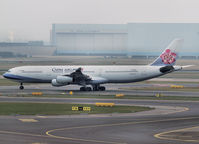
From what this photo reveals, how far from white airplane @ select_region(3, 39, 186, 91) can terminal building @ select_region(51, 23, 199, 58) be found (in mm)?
11201

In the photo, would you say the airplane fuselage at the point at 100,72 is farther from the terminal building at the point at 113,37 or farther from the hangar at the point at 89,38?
the hangar at the point at 89,38

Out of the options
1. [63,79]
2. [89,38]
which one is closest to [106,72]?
[63,79]

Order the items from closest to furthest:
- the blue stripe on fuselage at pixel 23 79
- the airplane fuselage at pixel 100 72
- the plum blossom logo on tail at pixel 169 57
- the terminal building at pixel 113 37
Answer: the terminal building at pixel 113 37 < the airplane fuselage at pixel 100 72 < the plum blossom logo on tail at pixel 169 57 < the blue stripe on fuselage at pixel 23 79

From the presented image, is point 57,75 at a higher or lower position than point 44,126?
higher

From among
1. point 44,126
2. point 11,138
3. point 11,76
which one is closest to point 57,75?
point 11,76

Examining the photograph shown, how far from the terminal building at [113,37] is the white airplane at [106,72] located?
1120 cm

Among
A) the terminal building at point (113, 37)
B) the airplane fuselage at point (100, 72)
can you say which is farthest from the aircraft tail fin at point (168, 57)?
the terminal building at point (113, 37)

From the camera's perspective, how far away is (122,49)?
201ft

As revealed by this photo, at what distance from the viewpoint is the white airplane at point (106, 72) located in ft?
261

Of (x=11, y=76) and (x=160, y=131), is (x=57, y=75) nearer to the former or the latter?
(x=11, y=76)

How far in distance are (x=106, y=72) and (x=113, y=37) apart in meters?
21.3

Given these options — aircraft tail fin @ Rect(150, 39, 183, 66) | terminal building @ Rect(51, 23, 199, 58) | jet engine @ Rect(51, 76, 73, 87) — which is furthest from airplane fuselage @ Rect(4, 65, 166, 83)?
terminal building @ Rect(51, 23, 199, 58)

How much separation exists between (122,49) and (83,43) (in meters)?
5.66

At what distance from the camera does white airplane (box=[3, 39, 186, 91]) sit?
7950cm
